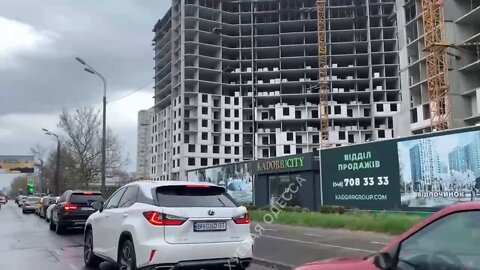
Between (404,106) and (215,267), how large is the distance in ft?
219

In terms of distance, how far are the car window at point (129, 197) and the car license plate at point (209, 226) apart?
4.36 ft

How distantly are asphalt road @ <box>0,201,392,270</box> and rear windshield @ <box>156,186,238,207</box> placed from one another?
2908 mm

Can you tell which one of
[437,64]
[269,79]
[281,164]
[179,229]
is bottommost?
[179,229]

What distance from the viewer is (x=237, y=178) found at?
4353 centimetres

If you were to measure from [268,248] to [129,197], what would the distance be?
216 inches

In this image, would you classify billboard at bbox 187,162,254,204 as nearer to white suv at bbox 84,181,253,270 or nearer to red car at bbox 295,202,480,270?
white suv at bbox 84,181,253,270

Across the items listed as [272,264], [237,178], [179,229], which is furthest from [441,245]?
[237,178]

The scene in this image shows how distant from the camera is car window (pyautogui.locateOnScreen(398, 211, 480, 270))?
3.03 m

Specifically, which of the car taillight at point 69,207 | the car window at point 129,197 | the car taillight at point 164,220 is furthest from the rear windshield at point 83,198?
the car taillight at point 164,220

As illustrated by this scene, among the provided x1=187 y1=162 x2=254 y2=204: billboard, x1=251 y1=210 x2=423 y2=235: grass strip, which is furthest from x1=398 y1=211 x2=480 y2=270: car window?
x1=187 y1=162 x2=254 y2=204: billboard

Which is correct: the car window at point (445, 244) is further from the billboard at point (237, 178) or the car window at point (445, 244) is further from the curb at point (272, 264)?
the billboard at point (237, 178)

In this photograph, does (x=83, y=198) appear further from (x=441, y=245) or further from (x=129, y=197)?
(x=441, y=245)

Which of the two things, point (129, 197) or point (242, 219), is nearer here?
point (242, 219)

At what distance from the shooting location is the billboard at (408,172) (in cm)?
2227
